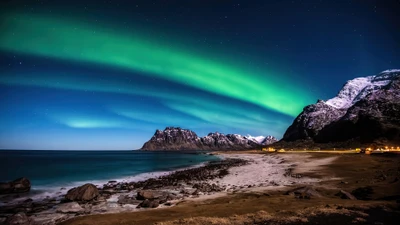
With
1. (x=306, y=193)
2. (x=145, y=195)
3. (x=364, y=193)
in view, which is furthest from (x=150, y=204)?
(x=364, y=193)

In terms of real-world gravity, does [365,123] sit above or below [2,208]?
above

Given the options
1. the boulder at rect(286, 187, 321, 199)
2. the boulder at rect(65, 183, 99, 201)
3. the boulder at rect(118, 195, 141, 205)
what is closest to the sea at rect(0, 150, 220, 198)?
the boulder at rect(65, 183, 99, 201)

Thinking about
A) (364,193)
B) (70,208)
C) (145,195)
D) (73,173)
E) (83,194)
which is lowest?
(73,173)

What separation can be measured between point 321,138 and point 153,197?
193 meters

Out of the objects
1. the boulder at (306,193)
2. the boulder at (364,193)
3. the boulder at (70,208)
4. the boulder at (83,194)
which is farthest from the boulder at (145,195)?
the boulder at (364,193)

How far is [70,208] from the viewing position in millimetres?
19875

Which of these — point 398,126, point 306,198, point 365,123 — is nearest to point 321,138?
point 365,123

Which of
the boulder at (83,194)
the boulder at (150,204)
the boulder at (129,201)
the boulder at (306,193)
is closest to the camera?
the boulder at (306,193)

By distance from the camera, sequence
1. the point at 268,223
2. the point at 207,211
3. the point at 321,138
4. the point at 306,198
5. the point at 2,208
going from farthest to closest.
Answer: the point at 321,138 < the point at 2,208 < the point at 306,198 < the point at 207,211 < the point at 268,223

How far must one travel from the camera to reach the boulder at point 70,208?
19028 mm

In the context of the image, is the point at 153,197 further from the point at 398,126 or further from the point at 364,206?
the point at 398,126

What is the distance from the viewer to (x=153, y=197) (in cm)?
2227

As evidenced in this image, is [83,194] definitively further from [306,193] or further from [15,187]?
[306,193]

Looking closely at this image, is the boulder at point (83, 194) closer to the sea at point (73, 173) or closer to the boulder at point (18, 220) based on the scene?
the sea at point (73, 173)
